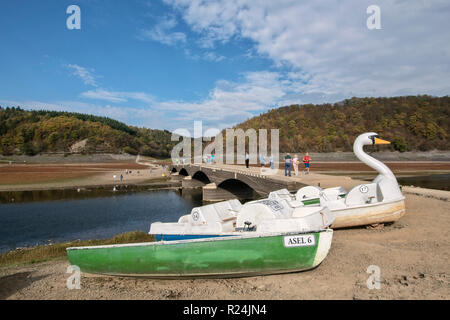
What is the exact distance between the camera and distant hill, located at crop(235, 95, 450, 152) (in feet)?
325

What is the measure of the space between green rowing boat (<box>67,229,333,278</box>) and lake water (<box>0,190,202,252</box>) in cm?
1370

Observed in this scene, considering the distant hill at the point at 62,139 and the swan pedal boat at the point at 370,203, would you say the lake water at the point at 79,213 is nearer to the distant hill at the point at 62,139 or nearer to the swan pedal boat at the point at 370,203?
the swan pedal boat at the point at 370,203

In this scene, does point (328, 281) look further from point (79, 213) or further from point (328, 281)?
point (79, 213)

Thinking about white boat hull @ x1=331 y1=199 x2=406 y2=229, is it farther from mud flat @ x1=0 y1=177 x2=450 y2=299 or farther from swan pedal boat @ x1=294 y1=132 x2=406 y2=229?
mud flat @ x1=0 y1=177 x2=450 y2=299

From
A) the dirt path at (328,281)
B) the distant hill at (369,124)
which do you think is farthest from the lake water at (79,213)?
the distant hill at (369,124)

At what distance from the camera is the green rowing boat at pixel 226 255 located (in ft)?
19.1

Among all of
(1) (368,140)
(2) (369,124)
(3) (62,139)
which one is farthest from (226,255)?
(3) (62,139)

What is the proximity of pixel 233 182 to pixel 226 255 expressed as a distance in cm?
2757

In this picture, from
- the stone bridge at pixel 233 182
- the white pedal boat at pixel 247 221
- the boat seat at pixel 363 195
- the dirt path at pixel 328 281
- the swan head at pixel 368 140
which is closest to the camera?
the dirt path at pixel 328 281

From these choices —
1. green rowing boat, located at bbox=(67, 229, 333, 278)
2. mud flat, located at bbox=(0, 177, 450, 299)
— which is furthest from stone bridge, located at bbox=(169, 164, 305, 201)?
green rowing boat, located at bbox=(67, 229, 333, 278)

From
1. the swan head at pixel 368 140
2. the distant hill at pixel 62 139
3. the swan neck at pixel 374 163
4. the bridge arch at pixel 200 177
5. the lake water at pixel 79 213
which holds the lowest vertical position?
the lake water at pixel 79 213

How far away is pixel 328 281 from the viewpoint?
5.91 m
